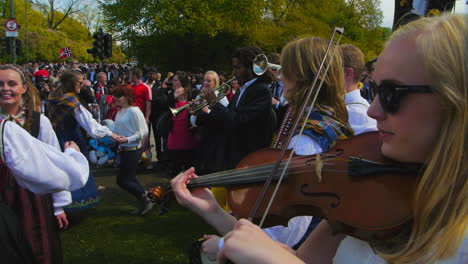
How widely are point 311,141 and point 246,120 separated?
87.6 inches

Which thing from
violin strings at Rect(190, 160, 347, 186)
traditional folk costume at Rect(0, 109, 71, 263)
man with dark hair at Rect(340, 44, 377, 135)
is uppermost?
man with dark hair at Rect(340, 44, 377, 135)

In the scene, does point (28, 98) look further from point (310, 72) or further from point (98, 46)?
point (98, 46)

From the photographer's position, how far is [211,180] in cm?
143

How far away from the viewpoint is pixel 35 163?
6.50ft

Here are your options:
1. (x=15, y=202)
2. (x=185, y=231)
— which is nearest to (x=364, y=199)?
(x=15, y=202)

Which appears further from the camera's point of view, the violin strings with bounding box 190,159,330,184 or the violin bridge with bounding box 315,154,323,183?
the violin strings with bounding box 190,159,330,184

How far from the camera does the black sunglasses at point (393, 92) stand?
0.86 meters

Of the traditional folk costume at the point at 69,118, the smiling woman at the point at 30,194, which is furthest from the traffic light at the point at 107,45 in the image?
the smiling woman at the point at 30,194

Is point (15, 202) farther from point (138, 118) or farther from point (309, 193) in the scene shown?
point (138, 118)

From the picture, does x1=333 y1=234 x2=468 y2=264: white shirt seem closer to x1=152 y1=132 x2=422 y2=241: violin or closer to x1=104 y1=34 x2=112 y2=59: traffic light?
x1=152 y1=132 x2=422 y2=241: violin

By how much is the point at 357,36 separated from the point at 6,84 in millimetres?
36545

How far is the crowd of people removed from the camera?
85 cm

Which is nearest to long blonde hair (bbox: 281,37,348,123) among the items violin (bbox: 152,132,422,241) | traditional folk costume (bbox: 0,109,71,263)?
violin (bbox: 152,132,422,241)

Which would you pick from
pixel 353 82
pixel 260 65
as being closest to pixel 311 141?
pixel 353 82
